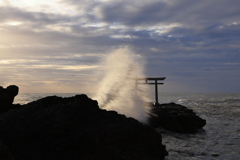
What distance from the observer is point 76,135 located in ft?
15.4

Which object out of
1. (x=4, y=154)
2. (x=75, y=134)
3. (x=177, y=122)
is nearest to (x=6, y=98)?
(x=75, y=134)

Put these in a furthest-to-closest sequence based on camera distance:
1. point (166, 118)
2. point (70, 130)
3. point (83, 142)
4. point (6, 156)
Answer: point (166, 118) → point (70, 130) → point (83, 142) → point (6, 156)

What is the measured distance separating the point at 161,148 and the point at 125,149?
1.34m

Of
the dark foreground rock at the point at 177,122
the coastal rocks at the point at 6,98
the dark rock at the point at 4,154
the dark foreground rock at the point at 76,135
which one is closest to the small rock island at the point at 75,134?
the dark foreground rock at the point at 76,135

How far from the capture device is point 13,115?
560 cm

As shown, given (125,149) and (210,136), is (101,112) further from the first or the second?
(210,136)

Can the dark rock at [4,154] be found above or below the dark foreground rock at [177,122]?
above

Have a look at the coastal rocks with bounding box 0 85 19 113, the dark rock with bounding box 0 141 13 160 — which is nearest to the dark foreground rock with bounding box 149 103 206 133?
the coastal rocks with bounding box 0 85 19 113

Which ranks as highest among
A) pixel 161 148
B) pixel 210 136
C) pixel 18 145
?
pixel 18 145

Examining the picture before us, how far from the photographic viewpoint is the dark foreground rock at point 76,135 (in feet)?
14.8

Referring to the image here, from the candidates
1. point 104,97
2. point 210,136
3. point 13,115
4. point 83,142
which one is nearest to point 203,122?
point 210,136

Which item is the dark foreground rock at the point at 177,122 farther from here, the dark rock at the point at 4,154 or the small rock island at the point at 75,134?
the dark rock at the point at 4,154

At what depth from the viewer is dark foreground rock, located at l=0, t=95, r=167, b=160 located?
4496mm

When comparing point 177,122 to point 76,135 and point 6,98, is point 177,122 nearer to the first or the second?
point 76,135
